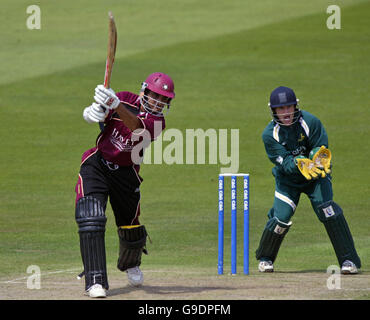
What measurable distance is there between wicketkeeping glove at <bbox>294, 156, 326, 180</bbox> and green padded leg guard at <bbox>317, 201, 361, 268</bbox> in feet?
1.29

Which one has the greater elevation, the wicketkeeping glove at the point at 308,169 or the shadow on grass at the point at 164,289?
the wicketkeeping glove at the point at 308,169

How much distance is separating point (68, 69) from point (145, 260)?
1290 centimetres

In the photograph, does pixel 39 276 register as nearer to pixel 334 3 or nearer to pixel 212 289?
pixel 212 289

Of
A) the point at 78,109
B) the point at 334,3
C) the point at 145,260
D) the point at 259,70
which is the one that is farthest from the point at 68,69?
the point at 145,260

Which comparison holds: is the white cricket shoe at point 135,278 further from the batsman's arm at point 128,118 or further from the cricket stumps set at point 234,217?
the batsman's arm at point 128,118

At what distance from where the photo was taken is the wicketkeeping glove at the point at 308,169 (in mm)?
8203

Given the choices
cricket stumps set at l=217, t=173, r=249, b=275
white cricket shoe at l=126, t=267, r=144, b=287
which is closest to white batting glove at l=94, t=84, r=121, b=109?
white cricket shoe at l=126, t=267, r=144, b=287

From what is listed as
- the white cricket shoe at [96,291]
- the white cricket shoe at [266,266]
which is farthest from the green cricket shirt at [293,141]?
the white cricket shoe at [96,291]

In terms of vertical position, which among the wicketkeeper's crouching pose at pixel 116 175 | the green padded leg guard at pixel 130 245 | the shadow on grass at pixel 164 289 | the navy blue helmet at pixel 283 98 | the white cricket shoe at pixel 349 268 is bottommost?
the shadow on grass at pixel 164 289

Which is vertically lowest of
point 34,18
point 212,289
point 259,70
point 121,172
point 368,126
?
point 212,289

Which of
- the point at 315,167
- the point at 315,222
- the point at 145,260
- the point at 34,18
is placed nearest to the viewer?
the point at 315,167

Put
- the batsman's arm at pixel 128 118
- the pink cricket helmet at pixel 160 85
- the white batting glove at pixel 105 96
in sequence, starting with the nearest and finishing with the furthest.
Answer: the white batting glove at pixel 105 96
the batsman's arm at pixel 128 118
the pink cricket helmet at pixel 160 85

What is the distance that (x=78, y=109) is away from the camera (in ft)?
64.2

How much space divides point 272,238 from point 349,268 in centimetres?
82
